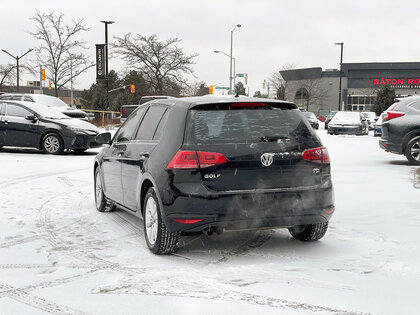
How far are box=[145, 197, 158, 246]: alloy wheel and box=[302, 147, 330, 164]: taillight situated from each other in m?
1.51

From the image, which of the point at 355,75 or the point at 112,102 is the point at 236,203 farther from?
the point at 355,75

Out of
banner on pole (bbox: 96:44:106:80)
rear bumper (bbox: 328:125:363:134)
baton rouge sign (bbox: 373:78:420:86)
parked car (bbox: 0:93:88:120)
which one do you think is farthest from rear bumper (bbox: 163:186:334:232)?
baton rouge sign (bbox: 373:78:420:86)

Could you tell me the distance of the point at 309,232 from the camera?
5.73 metres

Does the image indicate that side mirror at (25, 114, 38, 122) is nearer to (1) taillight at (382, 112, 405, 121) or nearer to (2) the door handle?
(1) taillight at (382, 112, 405, 121)

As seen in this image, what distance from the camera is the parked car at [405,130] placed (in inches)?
534

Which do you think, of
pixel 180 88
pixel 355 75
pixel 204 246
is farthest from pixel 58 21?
pixel 204 246

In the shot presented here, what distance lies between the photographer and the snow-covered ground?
390 cm

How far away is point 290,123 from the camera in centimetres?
529

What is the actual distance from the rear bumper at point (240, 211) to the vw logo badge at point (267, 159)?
28 centimetres

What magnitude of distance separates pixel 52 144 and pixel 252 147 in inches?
486

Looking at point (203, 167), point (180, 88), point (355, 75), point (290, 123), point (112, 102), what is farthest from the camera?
point (355, 75)

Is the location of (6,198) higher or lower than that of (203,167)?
lower

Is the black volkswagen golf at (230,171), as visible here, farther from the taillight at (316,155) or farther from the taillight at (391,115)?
the taillight at (391,115)

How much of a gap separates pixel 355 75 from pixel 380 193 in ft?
241
